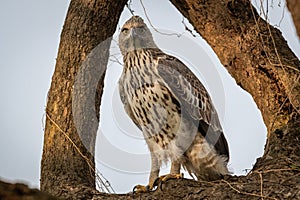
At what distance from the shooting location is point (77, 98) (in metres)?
5.20

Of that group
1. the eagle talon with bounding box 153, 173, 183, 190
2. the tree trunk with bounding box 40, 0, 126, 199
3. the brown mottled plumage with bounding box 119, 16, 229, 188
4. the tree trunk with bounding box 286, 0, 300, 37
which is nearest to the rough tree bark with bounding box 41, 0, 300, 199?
the tree trunk with bounding box 40, 0, 126, 199

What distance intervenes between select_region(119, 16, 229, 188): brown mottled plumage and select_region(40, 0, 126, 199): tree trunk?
312mm

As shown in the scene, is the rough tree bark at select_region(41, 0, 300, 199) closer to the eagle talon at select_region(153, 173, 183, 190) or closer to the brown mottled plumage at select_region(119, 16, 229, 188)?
the eagle talon at select_region(153, 173, 183, 190)

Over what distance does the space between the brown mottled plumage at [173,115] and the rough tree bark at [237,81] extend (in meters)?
0.41

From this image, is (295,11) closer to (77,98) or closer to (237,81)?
(77,98)

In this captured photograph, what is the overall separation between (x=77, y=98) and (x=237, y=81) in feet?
5.20

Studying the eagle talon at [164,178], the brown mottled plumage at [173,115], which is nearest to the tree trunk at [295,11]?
the eagle talon at [164,178]

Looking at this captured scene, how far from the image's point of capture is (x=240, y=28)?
5707 mm

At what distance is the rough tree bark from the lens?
4.30 m

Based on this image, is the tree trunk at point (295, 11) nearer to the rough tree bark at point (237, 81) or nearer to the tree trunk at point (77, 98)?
the rough tree bark at point (237, 81)

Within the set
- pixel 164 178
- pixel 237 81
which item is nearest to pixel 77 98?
pixel 164 178

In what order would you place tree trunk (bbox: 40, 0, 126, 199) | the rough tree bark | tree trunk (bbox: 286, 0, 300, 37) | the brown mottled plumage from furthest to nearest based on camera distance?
the brown mottled plumage
tree trunk (bbox: 40, 0, 126, 199)
the rough tree bark
tree trunk (bbox: 286, 0, 300, 37)

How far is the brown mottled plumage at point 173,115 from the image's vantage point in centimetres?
503

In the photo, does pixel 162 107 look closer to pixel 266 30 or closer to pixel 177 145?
pixel 177 145
